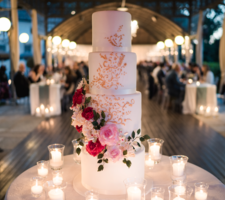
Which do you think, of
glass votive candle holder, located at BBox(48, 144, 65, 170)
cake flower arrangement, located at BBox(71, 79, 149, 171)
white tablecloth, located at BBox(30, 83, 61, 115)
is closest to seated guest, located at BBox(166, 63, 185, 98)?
white tablecloth, located at BBox(30, 83, 61, 115)

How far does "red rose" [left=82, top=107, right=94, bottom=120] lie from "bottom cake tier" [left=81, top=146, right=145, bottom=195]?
0.32 m

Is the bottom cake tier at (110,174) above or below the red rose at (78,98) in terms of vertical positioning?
below

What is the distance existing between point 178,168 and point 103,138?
2.28 ft

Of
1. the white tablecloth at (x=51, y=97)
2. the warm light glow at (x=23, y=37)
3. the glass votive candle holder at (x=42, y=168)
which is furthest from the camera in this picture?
the warm light glow at (x=23, y=37)

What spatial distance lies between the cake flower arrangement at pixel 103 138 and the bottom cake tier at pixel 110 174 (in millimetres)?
56

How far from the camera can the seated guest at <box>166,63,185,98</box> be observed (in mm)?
7172

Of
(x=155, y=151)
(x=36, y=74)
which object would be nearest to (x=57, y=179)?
(x=155, y=151)

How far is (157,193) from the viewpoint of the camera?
176 cm

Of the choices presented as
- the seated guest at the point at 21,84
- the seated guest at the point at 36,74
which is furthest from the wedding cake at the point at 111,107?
the seated guest at the point at 36,74

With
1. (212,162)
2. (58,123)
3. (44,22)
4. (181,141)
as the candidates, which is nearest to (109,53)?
(212,162)

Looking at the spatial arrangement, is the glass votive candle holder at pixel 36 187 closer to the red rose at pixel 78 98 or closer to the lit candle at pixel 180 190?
the red rose at pixel 78 98

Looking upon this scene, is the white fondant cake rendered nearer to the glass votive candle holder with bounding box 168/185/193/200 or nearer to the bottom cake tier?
the bottom cake tier

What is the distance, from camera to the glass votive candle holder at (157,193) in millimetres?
1746

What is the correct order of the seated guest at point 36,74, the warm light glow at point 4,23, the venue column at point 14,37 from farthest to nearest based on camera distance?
1. the venue column at point 14,37
2. the seated guest at point 36,74
3. the warm light glow at point 4,23
